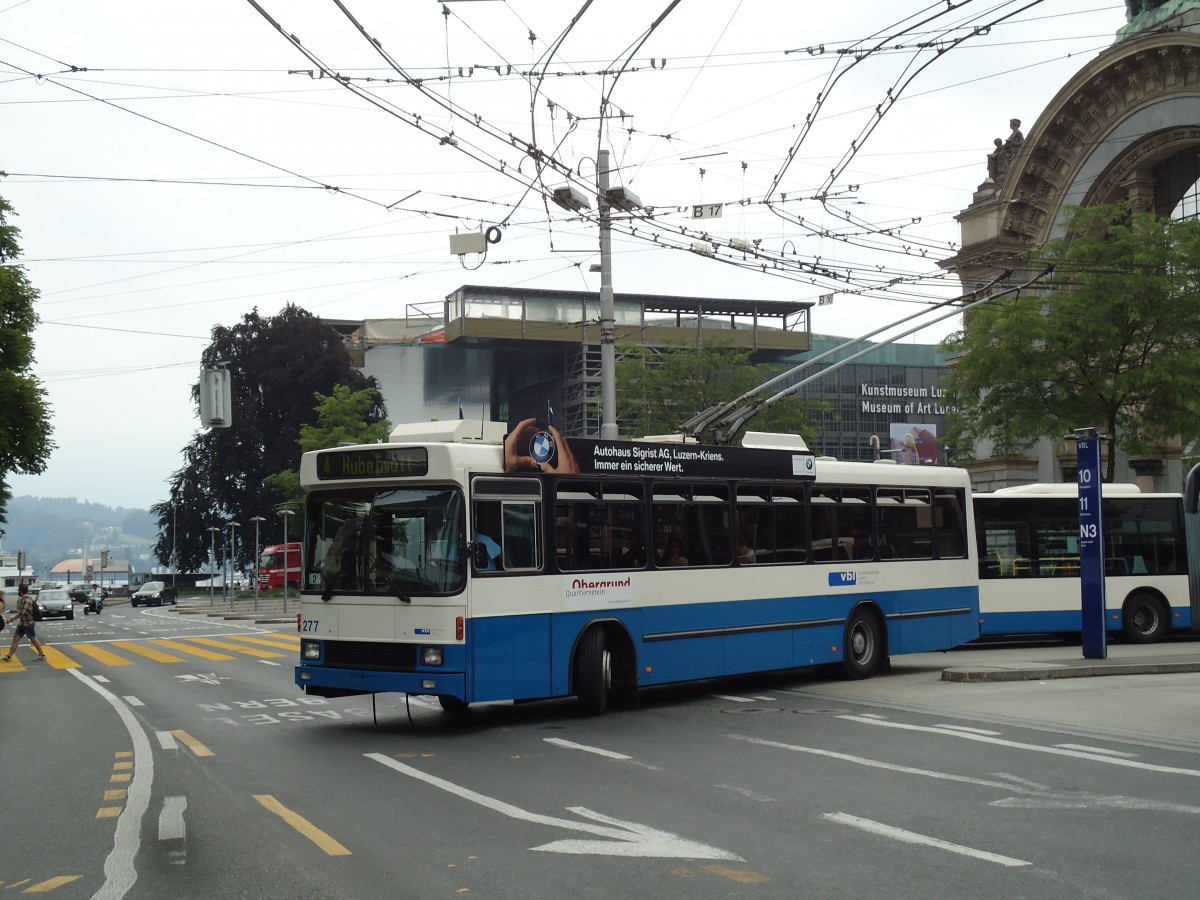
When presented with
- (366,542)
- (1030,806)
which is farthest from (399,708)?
(1030,806)

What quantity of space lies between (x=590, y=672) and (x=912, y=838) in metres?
6.47

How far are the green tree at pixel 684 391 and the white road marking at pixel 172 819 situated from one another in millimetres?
37062

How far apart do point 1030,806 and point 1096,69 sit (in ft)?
112

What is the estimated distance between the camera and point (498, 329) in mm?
73812

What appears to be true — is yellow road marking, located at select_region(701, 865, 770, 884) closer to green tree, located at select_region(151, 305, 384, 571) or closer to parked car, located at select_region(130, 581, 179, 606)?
green tree, located at select_region(151, 305, 384, 571)

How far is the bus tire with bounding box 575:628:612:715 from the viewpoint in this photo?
46.4 feet

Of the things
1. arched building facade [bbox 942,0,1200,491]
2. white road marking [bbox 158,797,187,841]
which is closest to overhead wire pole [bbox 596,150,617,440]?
white road marking [bbox 158,797,187,841]

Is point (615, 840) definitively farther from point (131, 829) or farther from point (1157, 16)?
point (1157, 16)

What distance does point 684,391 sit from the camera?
4712cm

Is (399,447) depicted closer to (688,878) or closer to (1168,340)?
(688,878)

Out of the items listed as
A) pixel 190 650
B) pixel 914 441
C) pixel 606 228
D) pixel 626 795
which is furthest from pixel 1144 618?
pixel 914 441

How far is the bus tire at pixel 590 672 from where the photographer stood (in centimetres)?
1416

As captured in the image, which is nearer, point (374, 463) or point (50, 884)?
point (50, 884)

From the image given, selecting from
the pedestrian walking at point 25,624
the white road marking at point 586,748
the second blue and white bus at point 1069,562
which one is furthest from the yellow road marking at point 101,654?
the second blue and white bus at point 1069,562
